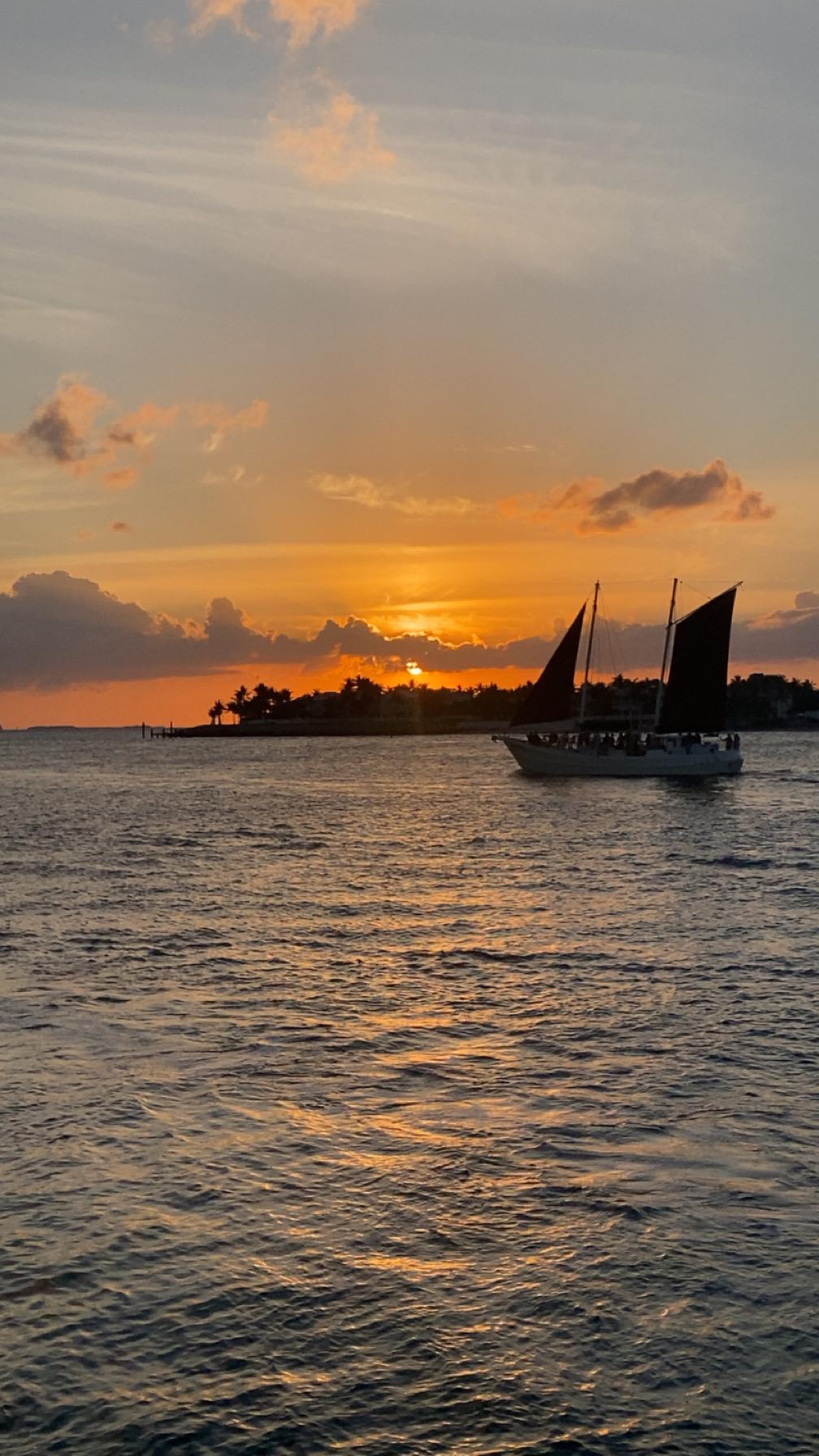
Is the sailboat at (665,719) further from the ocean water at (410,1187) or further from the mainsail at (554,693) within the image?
the ocean water at (410,1187)

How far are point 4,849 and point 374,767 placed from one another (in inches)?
4420

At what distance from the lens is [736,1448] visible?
766cm

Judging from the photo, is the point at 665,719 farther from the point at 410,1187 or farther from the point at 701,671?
the point at 410,1187

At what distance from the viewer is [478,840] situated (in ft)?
191

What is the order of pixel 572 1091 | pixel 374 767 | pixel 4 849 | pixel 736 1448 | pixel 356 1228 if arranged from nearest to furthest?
pixel 736 1448 → pixel 356 1228 → pixel 572 1091 → pixel 4 849 → pixel 374 767

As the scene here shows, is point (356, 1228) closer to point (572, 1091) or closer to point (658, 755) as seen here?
point (572, 1091)

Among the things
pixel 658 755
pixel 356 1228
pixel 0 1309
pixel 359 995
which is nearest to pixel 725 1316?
pixel 356 1228

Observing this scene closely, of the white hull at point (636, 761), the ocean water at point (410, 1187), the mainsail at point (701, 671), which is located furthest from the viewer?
the white hull at point (636, 761)

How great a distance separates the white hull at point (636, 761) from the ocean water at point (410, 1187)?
72.6 meters

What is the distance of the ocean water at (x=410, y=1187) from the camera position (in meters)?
8.26

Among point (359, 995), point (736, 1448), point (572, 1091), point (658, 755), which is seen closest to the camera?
point (736, 1448)

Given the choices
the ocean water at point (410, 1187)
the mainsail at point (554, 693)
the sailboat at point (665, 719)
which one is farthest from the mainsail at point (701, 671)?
the ocean water at point (410, 1187)

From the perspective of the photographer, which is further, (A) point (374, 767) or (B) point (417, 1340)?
(A) point (374, 767)

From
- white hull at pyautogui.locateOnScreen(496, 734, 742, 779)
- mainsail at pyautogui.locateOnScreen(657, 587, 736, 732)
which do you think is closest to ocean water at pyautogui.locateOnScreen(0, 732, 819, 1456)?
mainsail at pyautogui.locateOnScreen(657, 587, 736, 732)
